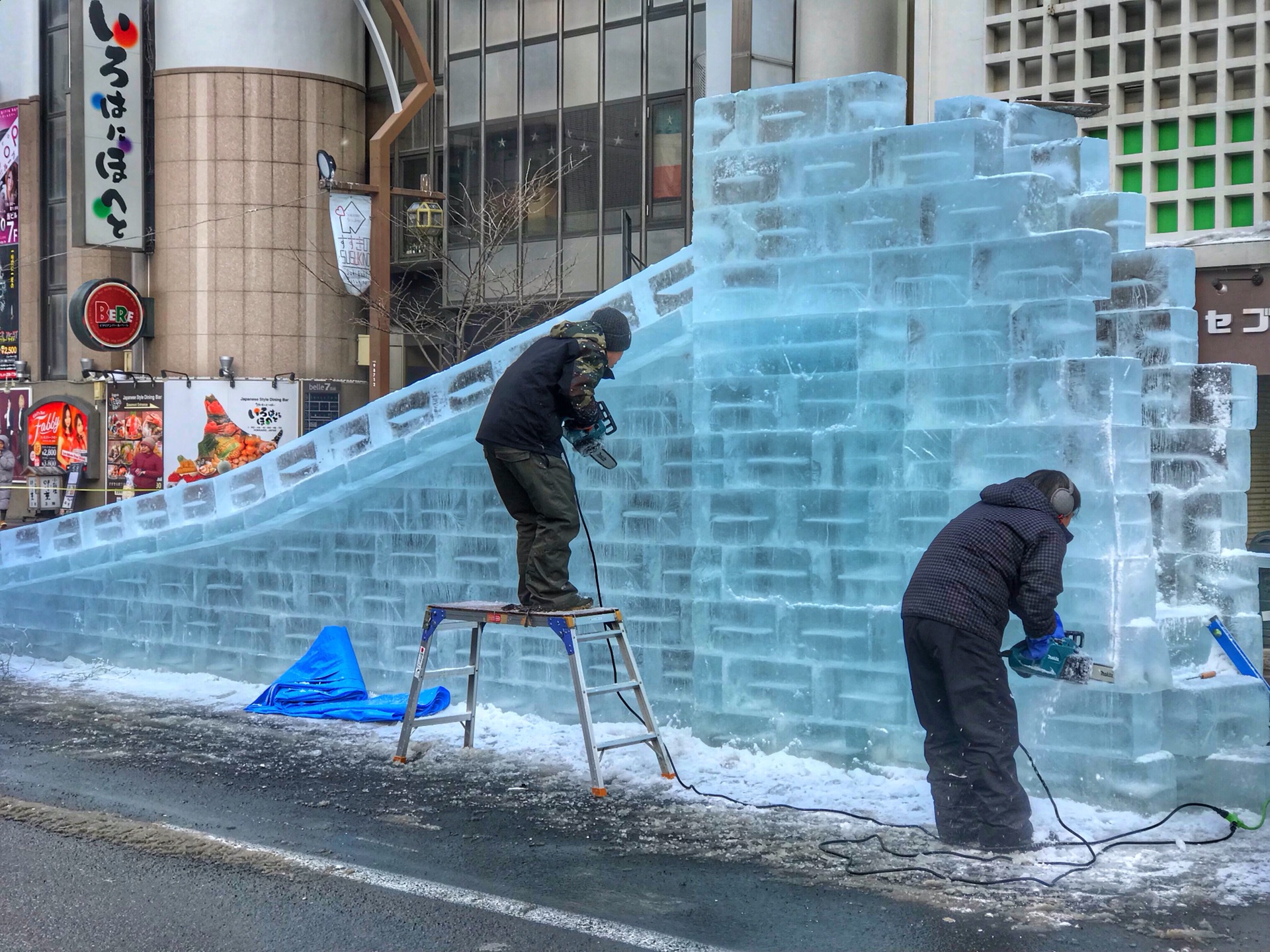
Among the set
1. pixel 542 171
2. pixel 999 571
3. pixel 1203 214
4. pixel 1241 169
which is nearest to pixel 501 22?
pixel 542 171

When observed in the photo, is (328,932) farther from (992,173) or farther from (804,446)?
(992,173)

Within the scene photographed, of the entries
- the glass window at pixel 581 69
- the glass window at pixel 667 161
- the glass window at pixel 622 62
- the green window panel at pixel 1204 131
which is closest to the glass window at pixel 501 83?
the glass window at pixel 581 69

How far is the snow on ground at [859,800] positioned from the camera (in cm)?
545

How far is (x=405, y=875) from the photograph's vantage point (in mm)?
5543

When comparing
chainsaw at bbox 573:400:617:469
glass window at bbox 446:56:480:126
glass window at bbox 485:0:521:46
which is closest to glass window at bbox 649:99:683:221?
glass window at bbox 485:0:521:46

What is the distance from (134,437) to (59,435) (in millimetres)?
2351

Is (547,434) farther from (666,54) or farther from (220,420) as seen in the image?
(220,420)

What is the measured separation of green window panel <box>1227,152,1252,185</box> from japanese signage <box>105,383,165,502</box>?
18773 mm

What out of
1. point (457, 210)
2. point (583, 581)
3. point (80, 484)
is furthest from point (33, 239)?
point (583, 581)

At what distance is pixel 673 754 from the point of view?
24.6 feet

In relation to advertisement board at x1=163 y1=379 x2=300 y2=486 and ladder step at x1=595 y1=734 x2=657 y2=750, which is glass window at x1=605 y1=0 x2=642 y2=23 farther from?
ladder step at x1=595 y1=734 x2=657 y2=750

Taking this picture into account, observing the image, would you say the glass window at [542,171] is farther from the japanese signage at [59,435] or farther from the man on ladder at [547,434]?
the man on ladder at [547,434]

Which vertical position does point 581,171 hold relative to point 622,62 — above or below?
below

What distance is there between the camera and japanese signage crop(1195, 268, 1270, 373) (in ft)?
40.5
